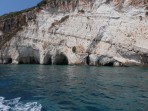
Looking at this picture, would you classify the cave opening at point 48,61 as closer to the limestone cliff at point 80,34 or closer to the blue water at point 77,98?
the limestone cliff at point 80,34

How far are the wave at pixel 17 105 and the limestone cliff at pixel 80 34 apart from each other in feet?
90.3

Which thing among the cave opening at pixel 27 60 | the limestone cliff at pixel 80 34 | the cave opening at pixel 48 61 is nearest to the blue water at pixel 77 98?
the limestone cliff at pixel 80 34

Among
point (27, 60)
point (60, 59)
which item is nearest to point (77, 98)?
point (60, 59)

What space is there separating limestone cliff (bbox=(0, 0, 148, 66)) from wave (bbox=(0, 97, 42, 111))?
2752 centimetres

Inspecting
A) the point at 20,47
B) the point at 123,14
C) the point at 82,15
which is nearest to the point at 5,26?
the point at 20,47

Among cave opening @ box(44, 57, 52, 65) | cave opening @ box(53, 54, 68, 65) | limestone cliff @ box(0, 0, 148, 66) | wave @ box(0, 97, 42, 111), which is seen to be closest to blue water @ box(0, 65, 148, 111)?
wave @ box(0, 97, 42, 111)

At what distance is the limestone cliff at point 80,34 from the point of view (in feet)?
141

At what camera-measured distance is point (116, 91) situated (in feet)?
63.7

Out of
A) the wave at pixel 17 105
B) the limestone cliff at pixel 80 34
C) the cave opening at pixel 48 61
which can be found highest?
the limestone cliff at pixel 80 34

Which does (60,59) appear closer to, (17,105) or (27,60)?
(27,60)

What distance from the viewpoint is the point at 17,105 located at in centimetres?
1548

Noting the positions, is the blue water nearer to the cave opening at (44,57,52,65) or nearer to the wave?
the wave

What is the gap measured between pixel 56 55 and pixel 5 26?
696 inches

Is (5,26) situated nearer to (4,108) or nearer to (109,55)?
(109,55)
